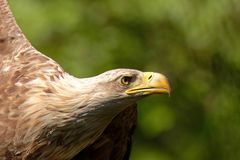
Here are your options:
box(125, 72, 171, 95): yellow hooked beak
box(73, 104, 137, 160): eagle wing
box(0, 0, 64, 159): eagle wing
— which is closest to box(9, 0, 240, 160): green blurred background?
box(73, 104, 137, 160): eagle wing

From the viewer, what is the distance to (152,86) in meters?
9.28

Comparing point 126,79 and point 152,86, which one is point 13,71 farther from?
point 152,86

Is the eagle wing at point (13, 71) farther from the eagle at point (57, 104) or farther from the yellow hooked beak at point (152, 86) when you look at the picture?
the yellow hooked beak at point (152, 86)

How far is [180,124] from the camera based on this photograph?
42.1 ft

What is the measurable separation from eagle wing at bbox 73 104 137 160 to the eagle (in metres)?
0.25

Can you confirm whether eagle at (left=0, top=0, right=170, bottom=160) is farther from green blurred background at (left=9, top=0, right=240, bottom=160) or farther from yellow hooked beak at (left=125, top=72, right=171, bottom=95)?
green blurred background at (left=9, top=0, right=240, bottom=160)

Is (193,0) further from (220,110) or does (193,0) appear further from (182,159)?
(182,159)

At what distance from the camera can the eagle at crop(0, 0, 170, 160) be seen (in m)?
9.31

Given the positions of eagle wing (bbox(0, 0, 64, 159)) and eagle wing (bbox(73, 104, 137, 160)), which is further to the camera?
eagle wing (bbox(73, 104, 137, 160))

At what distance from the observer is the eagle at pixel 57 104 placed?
9312 mm

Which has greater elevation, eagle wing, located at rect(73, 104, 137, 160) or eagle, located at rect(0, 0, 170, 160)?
eagle, located at rect(0, 0, 170, 160)

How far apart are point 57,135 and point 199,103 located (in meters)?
3.13

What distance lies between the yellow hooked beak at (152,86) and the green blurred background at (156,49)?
1630mm

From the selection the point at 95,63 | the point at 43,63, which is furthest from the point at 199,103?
the point at 43,63
